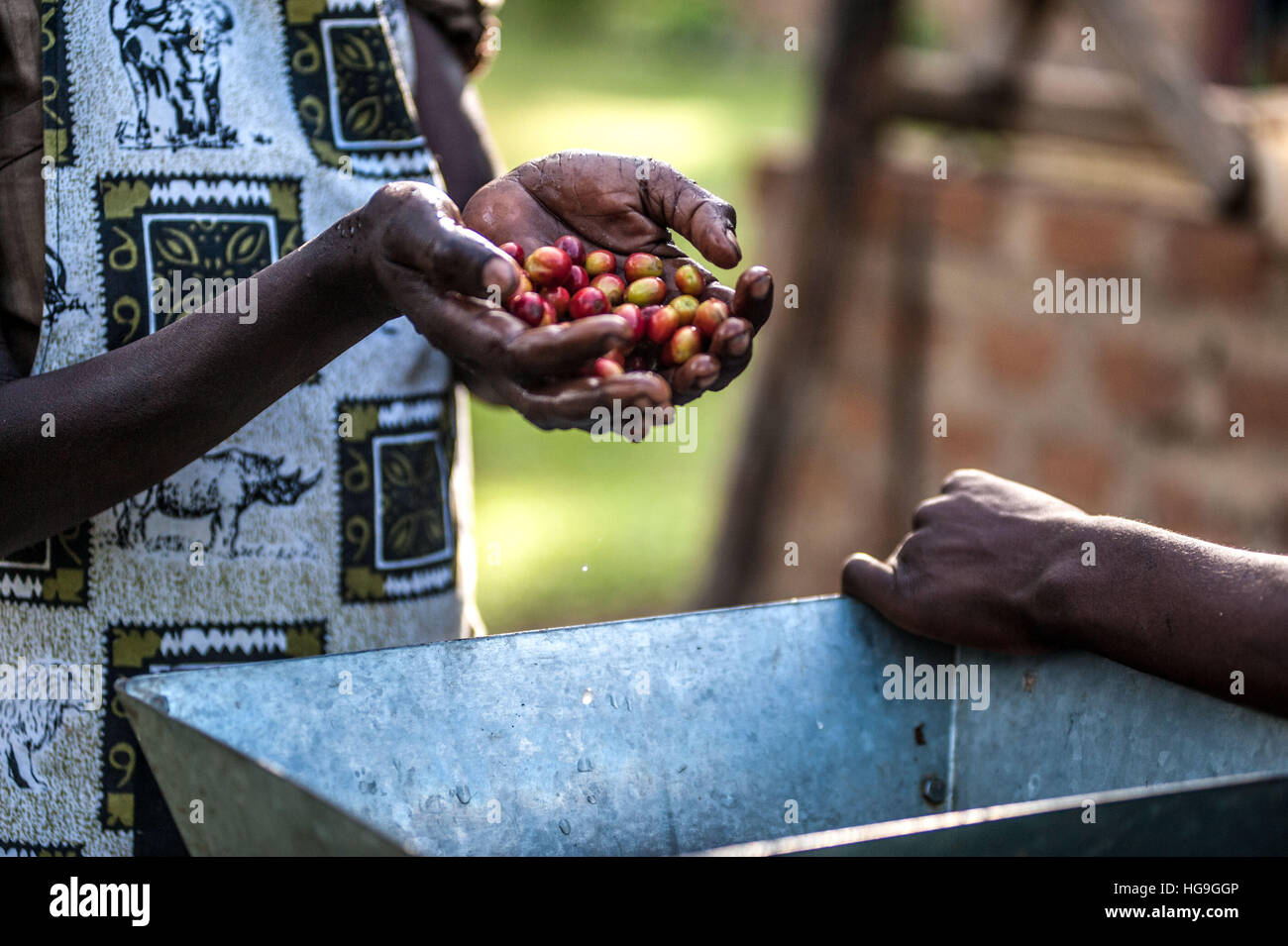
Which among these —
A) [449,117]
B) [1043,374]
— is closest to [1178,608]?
[449,117]

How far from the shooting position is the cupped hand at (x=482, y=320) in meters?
1.24

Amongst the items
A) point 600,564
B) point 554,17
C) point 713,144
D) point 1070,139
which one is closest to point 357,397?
point 1070,139

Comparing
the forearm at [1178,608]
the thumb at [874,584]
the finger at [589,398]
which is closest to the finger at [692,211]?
the finger at [589,398]

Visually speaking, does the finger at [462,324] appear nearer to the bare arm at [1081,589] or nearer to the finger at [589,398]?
the finger at [589,398]

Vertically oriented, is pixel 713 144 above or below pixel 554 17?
below

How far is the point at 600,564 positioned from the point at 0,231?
455 centimetres

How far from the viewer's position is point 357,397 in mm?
1693

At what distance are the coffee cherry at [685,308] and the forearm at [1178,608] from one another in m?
0.48

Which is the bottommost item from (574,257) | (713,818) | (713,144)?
(713,818)

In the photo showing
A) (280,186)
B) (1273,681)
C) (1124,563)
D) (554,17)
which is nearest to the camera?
(1273,681)

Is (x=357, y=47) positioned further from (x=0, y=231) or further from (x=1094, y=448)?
(x=1094, y=448)

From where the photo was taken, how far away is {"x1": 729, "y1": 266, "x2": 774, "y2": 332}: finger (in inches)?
58.1

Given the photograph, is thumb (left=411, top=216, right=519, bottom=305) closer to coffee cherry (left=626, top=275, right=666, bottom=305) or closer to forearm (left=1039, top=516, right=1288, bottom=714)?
coffee cherry (left=626, top=275, right=666, bottom=305)

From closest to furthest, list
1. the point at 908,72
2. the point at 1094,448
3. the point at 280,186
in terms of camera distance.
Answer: the point at 280,186 < the point at 1094,448 < the point at 908,72
